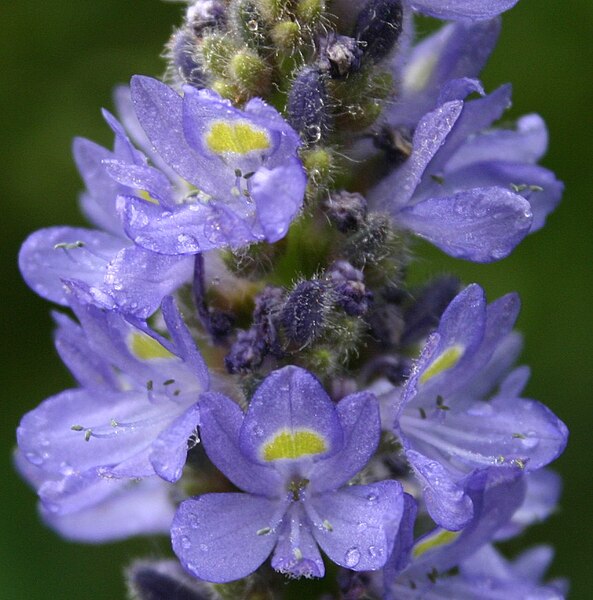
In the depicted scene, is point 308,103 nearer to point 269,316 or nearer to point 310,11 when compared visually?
point 310,11

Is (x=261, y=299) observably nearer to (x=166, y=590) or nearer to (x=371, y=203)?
(x=371, y=203)

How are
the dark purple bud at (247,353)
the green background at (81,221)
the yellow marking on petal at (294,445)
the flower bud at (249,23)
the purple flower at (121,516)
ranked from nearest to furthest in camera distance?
1. the yellow marking on petal at (294,445)
2. the dark purple bud at (247,353)
3. the flower bud at (249,23)
4. the purple flower at (121,516)
5. the green background at (81,221)

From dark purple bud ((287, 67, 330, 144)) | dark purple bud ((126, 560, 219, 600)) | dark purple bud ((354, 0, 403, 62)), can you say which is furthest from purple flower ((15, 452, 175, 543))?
dark purple bud ((354, 0, 403, 62))

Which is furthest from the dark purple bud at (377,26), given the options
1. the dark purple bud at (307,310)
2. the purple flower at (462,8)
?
the dark purple bud at (307,310)

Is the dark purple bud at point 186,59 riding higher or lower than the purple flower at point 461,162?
higher

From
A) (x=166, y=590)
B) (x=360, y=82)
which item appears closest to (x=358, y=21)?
(x=360, y=82)

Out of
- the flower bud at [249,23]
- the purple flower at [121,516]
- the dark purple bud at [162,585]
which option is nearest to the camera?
the flower bud at [249,23]

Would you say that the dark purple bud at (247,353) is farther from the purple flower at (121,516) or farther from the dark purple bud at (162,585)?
the purple flower at (121,516)

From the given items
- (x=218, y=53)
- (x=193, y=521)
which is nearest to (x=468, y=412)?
(x=193, y=521)
